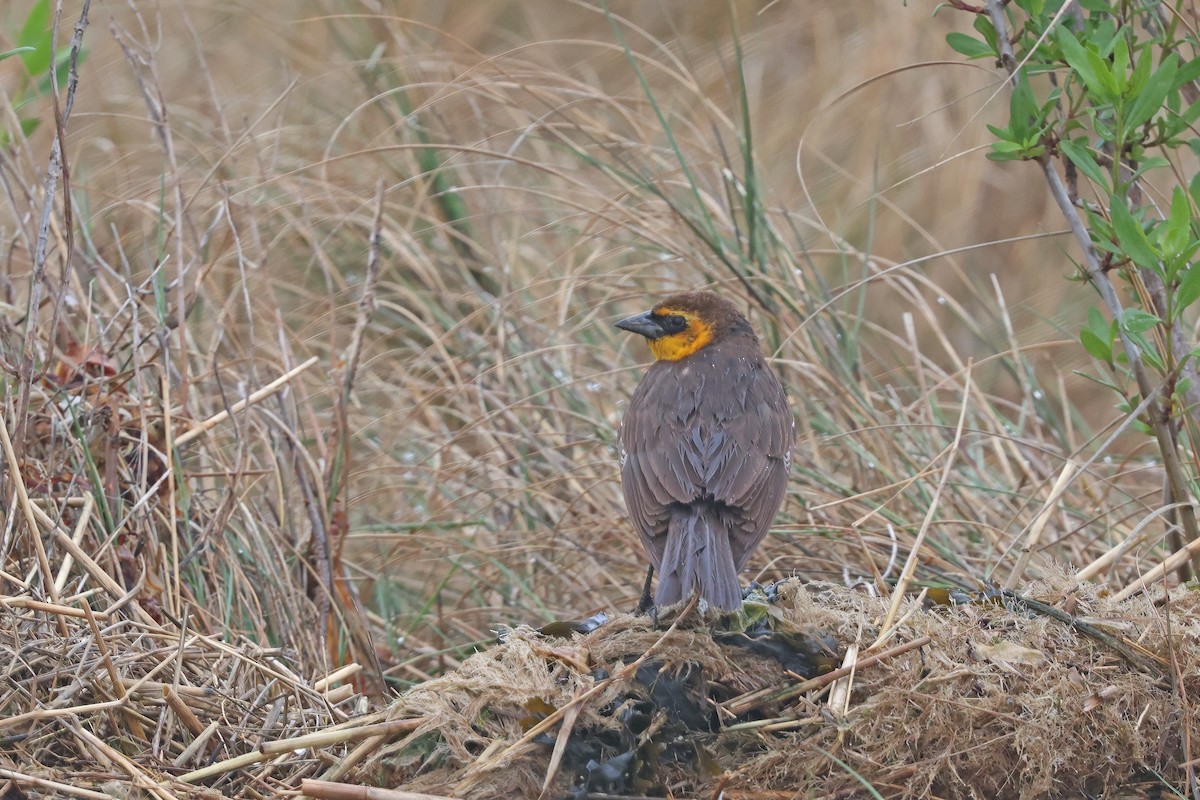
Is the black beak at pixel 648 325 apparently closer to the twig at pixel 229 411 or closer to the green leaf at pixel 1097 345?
the twig at pixel 229 411

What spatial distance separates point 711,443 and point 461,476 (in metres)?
1.61

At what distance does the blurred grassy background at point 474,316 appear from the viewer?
4.25m

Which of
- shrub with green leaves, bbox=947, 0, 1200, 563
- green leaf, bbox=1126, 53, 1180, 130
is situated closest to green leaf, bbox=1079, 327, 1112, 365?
shrub with green leaves, bbox=947, 0, 1200, 563

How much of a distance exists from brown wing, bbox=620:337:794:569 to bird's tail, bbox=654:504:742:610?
0.17 feet

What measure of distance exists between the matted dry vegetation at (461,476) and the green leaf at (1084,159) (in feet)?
1.33

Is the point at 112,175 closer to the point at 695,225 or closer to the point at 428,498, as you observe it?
the point at 428,498

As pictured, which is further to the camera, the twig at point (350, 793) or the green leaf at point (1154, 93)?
the green leaf at point (1154, 93)

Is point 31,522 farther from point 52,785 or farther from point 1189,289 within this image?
point 1189,289

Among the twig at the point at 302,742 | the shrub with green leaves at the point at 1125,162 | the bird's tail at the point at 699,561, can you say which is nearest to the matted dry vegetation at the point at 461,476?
the twig at the point at 302,742

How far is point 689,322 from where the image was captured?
15.1ft

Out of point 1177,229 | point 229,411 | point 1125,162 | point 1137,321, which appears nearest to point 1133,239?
point 1177,229

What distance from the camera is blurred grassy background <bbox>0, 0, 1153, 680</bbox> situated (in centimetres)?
425

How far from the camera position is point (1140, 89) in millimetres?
3352

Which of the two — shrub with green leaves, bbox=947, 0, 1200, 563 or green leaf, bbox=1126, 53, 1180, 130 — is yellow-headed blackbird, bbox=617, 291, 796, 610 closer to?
shrub with green leaves, bbox=947, 0, 1200, 563
